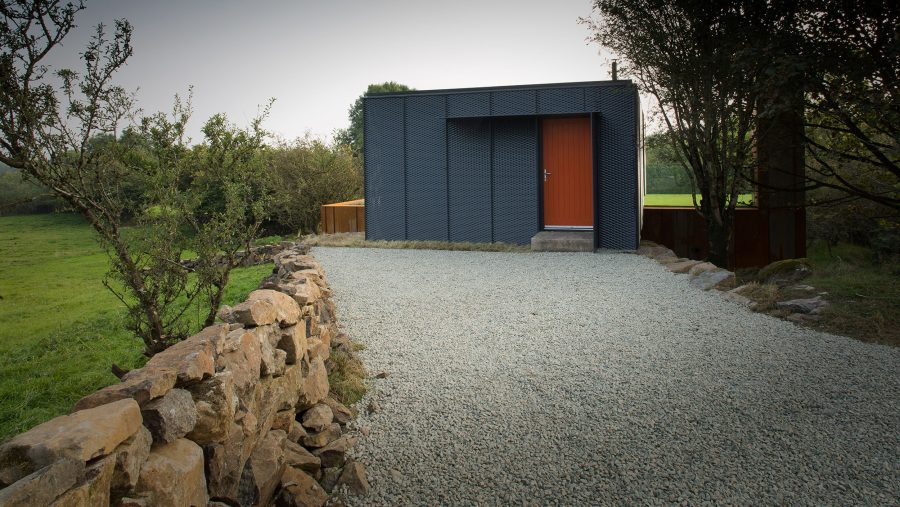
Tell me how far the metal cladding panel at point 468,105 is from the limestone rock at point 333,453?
34.1 ft

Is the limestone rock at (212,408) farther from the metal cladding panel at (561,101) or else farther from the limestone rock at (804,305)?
the metal cladding panel at (561,101)

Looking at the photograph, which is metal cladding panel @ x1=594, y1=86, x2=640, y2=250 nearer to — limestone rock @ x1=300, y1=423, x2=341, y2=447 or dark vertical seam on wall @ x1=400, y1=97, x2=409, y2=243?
dark vertical seam on wall @ x1=400, y1=97, x2=409, y2=243

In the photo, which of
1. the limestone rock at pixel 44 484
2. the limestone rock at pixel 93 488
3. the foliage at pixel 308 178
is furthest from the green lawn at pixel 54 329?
the foliage at pixel 308 178

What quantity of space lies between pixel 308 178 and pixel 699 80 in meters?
11.5

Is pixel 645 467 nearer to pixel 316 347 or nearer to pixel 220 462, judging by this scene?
pixel 220 462

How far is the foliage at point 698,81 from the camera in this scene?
33.9ft

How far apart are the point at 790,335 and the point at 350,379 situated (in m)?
4.19

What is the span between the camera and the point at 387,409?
4664mm

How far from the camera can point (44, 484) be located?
1805 millimetres

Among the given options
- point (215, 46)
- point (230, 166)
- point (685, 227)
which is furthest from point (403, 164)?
point (230, 166)

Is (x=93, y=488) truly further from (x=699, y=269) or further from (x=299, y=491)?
(x=699, y=269)

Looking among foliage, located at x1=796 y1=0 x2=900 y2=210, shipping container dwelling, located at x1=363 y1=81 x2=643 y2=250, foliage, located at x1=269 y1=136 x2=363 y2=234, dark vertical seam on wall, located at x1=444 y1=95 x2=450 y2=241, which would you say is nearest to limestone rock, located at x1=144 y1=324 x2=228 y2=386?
foliage, located at x1=796 y1=0 x2=900 y2=210

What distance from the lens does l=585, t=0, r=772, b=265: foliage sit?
1034 cm

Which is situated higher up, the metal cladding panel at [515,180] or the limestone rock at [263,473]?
the metal cladding panel at [515,180]
